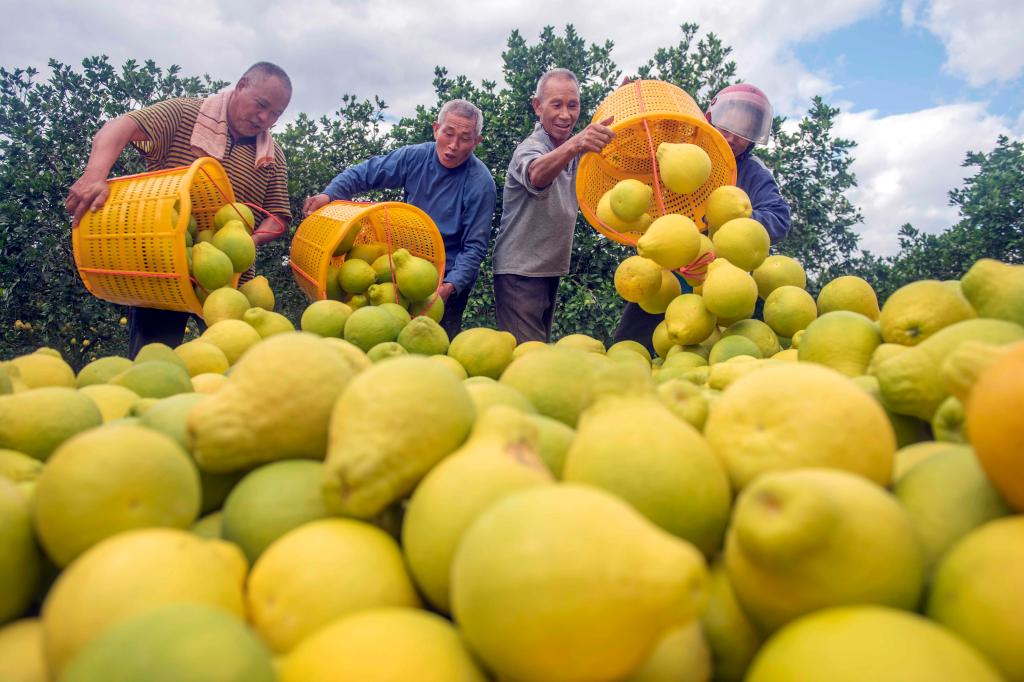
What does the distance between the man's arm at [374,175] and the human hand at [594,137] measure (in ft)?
6.74

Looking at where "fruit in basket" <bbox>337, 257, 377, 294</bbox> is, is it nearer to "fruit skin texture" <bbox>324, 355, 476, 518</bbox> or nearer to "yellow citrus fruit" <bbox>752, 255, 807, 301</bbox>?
"yellow citrus fruit" <bbox>752, 255, 807, 301</bbox>

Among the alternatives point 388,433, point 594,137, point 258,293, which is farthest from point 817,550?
point 258,293

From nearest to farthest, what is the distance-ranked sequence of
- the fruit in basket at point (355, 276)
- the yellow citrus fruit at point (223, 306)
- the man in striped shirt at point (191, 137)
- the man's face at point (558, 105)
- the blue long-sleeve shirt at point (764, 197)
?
the yellow citrus fruit at point (223, 306)
the fruit in basket at point (355, 276)
the man in striped shirt at point (191, 137)
the blue long-sleeve shirt at point (764, 197)
the man's face at point (558, 105)

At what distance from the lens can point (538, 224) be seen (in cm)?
494

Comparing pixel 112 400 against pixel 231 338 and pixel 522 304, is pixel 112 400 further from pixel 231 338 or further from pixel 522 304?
pixel 522 304

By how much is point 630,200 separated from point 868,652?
9.16 ft

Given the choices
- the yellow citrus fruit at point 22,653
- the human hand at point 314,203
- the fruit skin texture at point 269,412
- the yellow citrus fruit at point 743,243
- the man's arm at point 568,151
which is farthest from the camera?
the human hand at point 314,203

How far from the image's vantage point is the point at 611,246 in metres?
7.20

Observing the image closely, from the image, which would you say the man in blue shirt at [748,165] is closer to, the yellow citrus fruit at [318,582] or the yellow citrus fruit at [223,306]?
the yellow citrus fruit at [223,306]

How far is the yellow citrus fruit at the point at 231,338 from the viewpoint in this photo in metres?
2.79

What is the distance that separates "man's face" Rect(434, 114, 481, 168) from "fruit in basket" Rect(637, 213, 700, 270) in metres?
2.22

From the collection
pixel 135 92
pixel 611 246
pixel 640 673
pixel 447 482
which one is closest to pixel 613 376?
pixel 447 482

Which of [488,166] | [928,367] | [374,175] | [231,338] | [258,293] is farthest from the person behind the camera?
[488,166]

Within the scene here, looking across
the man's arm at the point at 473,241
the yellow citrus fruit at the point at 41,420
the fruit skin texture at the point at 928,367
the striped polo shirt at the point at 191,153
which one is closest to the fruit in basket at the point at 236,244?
the striped polo shirt at the point at 191,153
